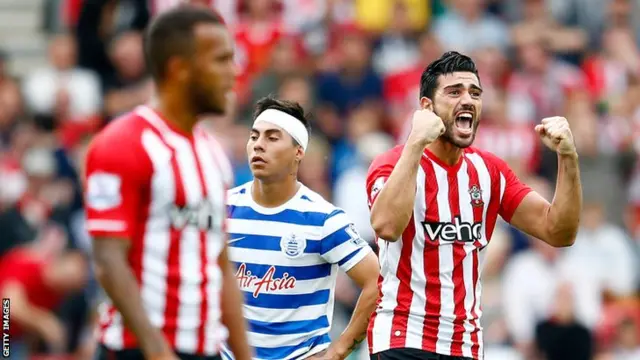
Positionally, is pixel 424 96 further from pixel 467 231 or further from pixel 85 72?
pixel 85 72

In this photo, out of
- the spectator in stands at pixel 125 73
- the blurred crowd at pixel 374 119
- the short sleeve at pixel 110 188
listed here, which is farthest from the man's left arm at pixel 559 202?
the spectator in stands at pixel 125 73

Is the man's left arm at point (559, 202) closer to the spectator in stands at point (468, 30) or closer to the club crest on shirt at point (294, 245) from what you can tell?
the club crest on shirt at point (294, 245)

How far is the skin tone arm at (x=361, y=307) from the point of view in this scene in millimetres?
7652

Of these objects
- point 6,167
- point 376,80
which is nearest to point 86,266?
point 6,167

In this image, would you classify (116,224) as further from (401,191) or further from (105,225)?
(401,191)

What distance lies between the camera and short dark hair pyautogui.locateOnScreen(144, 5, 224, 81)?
18.0 ft

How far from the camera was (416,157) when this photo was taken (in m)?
7.16

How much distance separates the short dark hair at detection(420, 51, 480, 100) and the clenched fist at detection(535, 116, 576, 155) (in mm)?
498

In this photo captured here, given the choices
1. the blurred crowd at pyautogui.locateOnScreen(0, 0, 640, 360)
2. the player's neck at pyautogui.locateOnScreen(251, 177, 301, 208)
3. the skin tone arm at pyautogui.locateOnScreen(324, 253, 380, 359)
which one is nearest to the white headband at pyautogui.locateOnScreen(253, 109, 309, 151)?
the player's neck at pyautogui.locateOnScreen(251, 177, 301, 208)

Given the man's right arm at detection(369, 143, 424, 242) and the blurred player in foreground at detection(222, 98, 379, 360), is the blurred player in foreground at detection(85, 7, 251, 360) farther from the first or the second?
the blurred player in foreground at detection(222, 98, 379, 360)

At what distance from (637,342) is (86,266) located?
5.58 meters

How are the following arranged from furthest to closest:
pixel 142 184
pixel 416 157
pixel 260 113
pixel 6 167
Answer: pixel 6 167
pixel 260 113
pixel 416 157
pixel 142 184

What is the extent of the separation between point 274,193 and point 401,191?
1.08 meters

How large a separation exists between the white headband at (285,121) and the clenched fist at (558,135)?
1.49m
